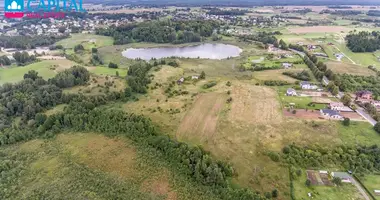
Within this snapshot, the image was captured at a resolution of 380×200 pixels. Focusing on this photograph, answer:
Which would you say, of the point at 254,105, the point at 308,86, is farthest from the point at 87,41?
the point at 308,86

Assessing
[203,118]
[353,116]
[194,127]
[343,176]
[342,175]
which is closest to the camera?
[343,176]

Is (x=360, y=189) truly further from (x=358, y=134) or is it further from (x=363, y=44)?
(x=363, y=44)

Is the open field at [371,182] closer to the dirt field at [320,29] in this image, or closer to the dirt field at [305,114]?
the dirt field at [305,114]

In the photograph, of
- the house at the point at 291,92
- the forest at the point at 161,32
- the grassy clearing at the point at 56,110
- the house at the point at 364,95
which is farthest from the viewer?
the forest at the point at 161,32

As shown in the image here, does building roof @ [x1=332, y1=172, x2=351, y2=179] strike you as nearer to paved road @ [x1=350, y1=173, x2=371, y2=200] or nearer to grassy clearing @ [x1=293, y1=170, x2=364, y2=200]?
paved road @ [x1=350, y1=173, x2=371, y2=200]

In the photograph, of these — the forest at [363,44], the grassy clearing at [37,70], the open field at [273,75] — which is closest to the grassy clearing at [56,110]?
the grassy clearing at [37,70]

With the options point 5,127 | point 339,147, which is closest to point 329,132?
point 339,147

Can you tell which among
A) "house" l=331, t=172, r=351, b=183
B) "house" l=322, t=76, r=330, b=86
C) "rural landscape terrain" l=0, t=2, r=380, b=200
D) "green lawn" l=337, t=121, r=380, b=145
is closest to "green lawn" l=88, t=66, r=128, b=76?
"rural landscape terrain" l=0, t=2, r=380, b=200

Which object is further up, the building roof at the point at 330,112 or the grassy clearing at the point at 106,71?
the grassy clearing at the point at 106,71
